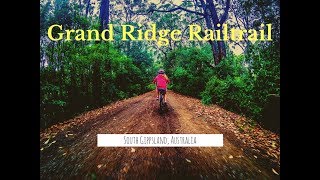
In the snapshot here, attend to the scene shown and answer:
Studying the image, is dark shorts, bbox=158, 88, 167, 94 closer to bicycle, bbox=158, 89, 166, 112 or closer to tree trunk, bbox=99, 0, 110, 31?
bicycle, bbox=158, 89, 166, 112

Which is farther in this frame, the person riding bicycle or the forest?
the person riding bicycle

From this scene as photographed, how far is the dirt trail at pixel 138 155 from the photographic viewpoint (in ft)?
17.0

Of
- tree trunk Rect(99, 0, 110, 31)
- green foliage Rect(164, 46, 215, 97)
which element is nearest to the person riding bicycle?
green foliage Rect(164, 46, 215, 97)

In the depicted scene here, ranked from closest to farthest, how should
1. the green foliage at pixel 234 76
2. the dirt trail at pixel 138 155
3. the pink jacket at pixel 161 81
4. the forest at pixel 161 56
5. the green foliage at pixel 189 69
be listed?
1. the dirt trail at pixel 138 155
2. the forest at pixel 161 56
3. the green foliage at pixel 234 76
4. the green foliage at pixel 189 69
5. the pink jacket at pixel 161 81

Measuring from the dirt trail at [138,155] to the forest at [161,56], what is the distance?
1.93 ft

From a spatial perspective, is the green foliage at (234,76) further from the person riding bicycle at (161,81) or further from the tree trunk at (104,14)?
the tree trunk at (104,14)

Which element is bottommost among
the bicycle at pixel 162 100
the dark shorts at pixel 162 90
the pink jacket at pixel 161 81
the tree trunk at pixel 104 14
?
the bicycle at pixel 162 100

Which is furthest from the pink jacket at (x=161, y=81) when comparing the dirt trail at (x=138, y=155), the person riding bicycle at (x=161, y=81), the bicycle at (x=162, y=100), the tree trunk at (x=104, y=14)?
the tree trunk at (x=104, y=14)

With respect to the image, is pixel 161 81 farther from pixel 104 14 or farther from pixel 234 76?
pixel 104 14

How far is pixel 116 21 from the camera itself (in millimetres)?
6109

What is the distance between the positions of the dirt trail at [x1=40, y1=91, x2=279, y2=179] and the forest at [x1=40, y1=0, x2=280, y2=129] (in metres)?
0.59

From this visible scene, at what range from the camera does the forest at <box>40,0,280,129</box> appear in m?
6.08
